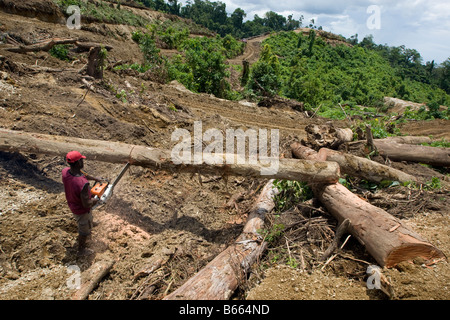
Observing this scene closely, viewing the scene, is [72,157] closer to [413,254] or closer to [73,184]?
[73,184]

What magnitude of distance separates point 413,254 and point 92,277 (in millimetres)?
4178

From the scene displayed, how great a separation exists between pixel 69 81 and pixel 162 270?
693cm

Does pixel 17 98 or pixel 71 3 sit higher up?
pixel 71 3

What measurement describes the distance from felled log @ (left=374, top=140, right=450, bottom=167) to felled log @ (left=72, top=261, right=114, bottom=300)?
6.82 metres

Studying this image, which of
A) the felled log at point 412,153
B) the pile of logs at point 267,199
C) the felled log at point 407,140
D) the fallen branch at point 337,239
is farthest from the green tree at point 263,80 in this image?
the fallen branch at point 337,239

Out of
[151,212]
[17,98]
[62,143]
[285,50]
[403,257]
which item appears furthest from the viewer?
[285,50]

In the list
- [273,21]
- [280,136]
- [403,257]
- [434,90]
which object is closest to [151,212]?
[403,257]

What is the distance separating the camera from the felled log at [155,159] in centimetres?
462

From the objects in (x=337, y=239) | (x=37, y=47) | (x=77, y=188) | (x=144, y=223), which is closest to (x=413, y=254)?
(x=337, y=239)

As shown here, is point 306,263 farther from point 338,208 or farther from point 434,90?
point 434,90

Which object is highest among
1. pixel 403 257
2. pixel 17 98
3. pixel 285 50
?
pixel 285 50

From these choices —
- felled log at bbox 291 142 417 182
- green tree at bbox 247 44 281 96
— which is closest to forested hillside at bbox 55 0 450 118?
green tree at bbox 247 44 281 96

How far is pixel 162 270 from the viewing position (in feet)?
12.6

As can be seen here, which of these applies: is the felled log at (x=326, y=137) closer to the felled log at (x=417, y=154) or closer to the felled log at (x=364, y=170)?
the felled log at (x=417, y=154)
